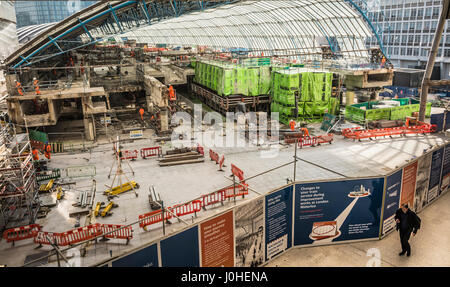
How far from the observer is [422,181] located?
13.2 meters

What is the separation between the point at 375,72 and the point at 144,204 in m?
24.2

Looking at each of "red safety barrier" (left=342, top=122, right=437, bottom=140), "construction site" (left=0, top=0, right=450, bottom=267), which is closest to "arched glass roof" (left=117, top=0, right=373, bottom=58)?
"construction site" (left=0, top=0, right=450, bottom=267)

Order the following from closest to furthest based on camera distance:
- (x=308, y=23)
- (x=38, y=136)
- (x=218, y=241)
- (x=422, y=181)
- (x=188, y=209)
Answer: (x=218, y=241)
(x=188, y=209)
(x=422, y=181)
(x=38, y=136)
(x=308, y=23)

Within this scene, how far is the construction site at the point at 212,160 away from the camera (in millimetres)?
10305

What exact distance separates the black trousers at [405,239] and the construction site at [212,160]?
37.5 inches

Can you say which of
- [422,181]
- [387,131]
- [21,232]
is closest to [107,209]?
[21,232]

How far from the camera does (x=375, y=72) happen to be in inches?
1170

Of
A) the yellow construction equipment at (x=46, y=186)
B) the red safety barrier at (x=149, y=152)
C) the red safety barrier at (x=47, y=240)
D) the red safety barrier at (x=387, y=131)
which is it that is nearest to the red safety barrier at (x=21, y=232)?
the red safety barrier at (x=47, y=240)

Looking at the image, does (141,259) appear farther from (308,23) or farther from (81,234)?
(308,23)

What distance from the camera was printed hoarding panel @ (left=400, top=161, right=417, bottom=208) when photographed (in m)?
12.0

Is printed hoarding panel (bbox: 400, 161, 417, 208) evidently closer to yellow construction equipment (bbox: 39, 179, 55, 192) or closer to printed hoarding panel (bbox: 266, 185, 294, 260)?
printed hoarding panel (bbox: 266, 185, 294, 260)

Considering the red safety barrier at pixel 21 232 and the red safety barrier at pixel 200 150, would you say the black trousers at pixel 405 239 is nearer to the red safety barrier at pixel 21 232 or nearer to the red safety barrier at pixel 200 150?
the red safety barrier at pixel 200 150

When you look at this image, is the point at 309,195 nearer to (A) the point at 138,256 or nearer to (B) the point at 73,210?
(A) the point at 138,256

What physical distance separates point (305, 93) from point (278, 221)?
15.4 m
